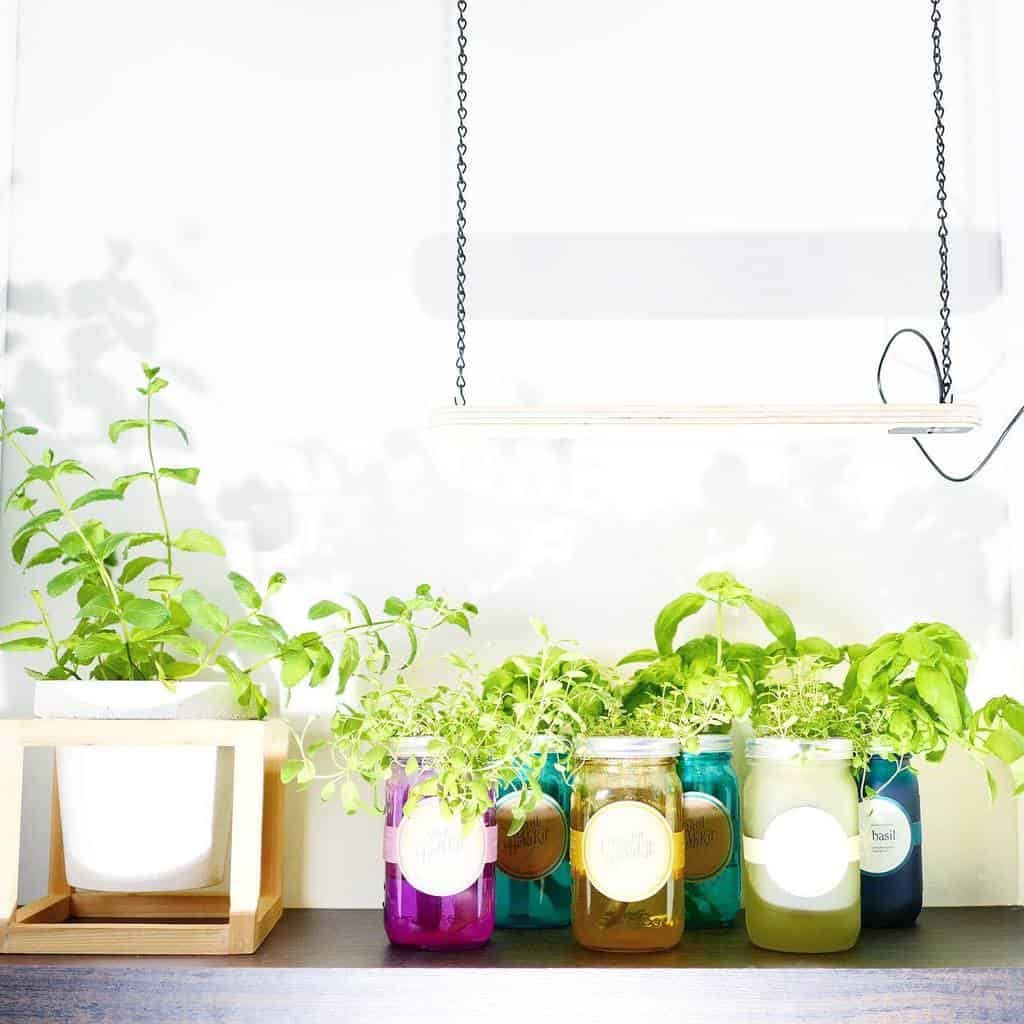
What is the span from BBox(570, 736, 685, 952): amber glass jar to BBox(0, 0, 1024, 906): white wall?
0.91 ft

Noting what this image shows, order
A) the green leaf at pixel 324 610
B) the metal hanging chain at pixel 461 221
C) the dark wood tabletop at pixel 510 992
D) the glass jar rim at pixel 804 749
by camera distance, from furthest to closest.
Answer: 1. the metal hanging chain at pixel 461 221
2. the green leaf at pixel 324 610
3. the glass jar rim at pixel 804 749
4. the dark wood tabletop at pixel 510 992

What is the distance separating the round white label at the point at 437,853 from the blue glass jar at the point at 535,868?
10 cm

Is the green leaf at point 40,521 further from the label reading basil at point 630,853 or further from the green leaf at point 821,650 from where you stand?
the green leaf at point 821,650

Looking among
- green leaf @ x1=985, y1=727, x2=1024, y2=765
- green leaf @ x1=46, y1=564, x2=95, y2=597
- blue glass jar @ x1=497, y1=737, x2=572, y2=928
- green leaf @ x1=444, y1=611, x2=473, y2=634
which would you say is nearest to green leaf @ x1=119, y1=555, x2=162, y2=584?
green leaf @ x1=46, y1=564, x2=95, y2=597

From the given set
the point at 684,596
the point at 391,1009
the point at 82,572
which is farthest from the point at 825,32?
the point at 391,1009

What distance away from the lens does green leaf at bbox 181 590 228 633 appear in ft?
3.82

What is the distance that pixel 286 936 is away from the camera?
1.19 m

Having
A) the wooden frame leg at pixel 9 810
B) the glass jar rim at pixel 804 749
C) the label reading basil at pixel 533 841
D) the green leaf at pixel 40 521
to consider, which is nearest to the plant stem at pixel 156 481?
the green leaf at pixel 40 521

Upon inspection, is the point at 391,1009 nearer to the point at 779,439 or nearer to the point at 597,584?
the point at 597,584

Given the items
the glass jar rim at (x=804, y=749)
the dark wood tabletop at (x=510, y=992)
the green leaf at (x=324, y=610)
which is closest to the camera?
the dark wood tabletop at (x=510, y=992)

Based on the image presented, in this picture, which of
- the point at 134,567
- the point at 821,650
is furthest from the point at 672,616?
the point at 134,567

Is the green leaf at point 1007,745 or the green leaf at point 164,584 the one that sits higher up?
the green leaf at point 164,584

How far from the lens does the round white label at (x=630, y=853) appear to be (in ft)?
3.61

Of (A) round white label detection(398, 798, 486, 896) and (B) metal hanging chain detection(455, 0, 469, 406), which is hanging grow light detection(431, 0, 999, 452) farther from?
(A) round white label detection(398, 798, 486, 896)
